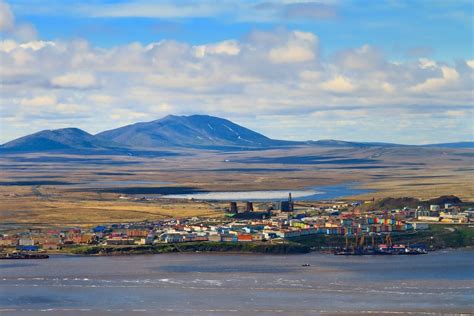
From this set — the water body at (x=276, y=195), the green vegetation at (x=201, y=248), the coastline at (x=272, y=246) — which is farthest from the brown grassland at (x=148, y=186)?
the coastline at (x=272, y=246)

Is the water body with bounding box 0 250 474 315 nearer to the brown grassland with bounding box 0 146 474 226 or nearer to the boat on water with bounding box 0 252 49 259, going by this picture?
the boat on water with bounding box 0 252 49 259

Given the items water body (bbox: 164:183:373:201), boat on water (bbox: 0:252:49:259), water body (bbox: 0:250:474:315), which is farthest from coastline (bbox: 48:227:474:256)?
water body (bbox: 164:183:373:201)

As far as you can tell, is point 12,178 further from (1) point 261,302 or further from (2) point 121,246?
(1) point 261,302

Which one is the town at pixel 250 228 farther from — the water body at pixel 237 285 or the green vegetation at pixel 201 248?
the water body at pixel 237 285

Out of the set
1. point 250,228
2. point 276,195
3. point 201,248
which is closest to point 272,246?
point 201,248

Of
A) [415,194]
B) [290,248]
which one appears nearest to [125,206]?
[415,194]

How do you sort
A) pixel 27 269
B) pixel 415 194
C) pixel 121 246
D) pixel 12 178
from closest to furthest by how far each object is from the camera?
pixel 27 269, pixel 121 246, pixel 415 194, pixel 12 178
